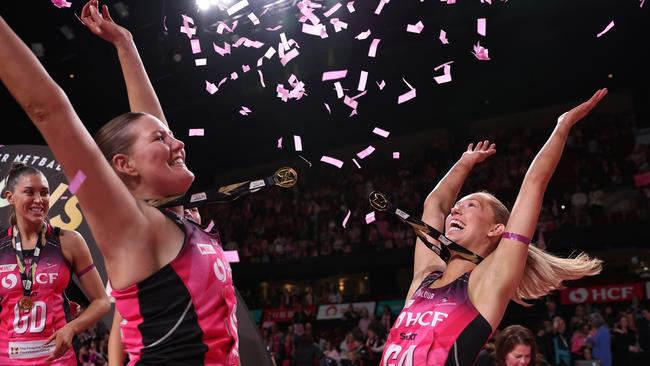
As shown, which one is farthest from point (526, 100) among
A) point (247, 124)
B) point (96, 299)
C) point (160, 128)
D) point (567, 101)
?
point (160, 128)

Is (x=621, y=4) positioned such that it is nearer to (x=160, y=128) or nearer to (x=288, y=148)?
(x=288, y=148)

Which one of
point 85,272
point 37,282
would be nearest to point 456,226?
point 85,272

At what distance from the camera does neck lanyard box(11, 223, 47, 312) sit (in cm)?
356

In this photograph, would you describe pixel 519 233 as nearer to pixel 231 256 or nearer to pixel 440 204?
pixel 440 204

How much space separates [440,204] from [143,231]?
2266 millimetres

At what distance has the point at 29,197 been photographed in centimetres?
368

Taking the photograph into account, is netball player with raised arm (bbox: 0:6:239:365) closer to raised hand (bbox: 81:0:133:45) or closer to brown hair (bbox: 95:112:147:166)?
brown hair (bbox: 95:112:147:166)

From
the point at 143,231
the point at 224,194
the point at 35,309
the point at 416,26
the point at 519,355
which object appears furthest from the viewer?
the point at 416,26

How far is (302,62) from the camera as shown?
16.2m

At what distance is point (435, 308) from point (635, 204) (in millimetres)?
13932

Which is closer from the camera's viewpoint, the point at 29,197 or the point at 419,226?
the point at 419,226

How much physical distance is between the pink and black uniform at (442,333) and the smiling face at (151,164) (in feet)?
4.44

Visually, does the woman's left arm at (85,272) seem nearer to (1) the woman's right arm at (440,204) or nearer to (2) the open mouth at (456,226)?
(1) the woman's right arm at (440,204)

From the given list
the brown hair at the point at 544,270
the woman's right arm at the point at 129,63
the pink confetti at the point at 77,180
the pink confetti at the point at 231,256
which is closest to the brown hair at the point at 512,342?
the brown hair at the point at 544,270
